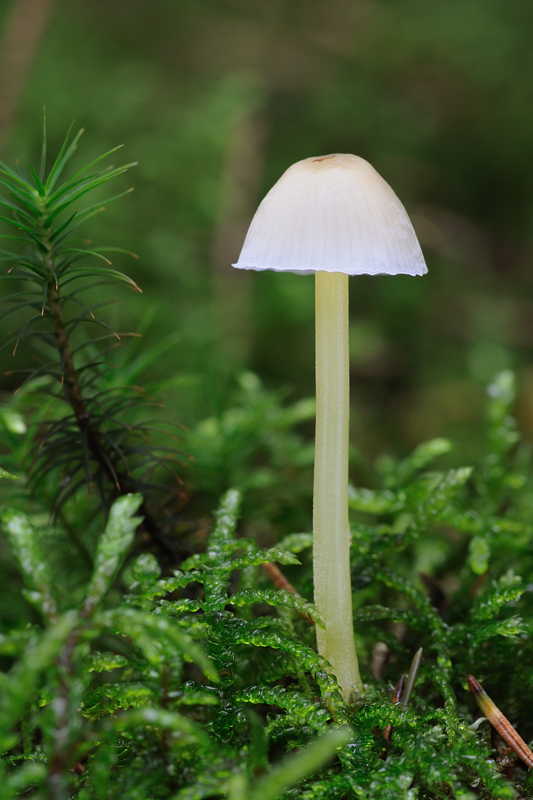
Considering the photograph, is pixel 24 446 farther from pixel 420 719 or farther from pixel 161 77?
pixel 161 77

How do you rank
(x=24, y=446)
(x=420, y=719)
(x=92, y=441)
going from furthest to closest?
(x=24, y=446)
(x=92, y=441)
(x=420, y=719)

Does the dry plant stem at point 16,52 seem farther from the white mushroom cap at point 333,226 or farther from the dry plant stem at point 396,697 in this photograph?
the dry plant stem at point 396,697

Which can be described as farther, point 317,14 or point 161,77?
point 317,14

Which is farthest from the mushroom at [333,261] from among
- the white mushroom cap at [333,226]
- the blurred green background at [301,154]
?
the blurred green background at [301,154]

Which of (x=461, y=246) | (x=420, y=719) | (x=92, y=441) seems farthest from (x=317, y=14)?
(x=420, y=719)

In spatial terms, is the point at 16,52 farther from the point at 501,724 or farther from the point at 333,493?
the point at 501,724

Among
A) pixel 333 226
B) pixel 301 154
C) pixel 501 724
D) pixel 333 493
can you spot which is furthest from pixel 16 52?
pixel 501 724

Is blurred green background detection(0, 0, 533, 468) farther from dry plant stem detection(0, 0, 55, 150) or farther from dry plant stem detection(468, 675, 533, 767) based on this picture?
dry plant stem detection(468, 675, 533, 767)
